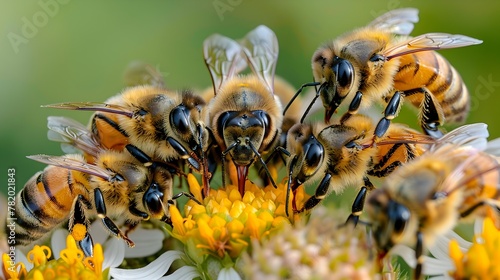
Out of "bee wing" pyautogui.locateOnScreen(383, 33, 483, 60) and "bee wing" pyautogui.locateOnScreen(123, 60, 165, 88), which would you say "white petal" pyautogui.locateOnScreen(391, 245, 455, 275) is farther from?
"bee wing" pyautogui.locateOnScreen(123, 60, 165, 88)

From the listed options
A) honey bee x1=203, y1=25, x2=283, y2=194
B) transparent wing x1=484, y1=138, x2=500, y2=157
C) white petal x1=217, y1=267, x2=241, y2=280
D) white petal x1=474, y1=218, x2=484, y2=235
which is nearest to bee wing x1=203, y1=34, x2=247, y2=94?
honey bee x1=203, y1=25, x2=283, y2=194

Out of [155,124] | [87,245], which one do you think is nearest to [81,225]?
[87,245]

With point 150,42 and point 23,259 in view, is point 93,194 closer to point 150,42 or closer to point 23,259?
point 23,259

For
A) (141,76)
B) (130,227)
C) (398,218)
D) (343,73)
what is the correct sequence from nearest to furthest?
1. (398,218)
2. (343,73)
3. (130,227)
4. (141,76)

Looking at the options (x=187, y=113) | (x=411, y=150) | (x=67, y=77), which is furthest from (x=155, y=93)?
(x=67, y=77)

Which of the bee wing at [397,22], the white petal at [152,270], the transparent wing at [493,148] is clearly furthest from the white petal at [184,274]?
the bee wing at [397,22]

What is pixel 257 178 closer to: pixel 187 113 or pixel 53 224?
pixel 187 113

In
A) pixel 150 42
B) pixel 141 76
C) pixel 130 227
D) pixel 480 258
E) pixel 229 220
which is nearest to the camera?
pixel 480 258

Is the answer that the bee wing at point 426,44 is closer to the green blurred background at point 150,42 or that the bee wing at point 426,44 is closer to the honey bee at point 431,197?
the honey bee at point 431,197
